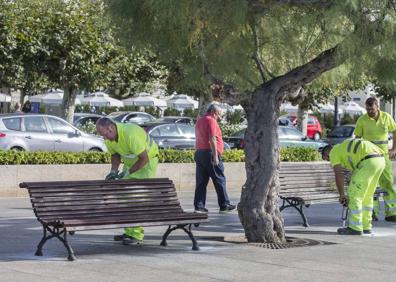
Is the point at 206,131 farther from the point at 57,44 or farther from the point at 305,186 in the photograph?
the point at 57,44

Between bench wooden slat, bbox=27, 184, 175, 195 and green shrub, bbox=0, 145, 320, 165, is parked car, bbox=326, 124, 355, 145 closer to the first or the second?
green shrub, bbox=0, 145, 320, 165

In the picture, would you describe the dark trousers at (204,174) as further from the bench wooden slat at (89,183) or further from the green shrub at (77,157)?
the green shrub at (77,157)

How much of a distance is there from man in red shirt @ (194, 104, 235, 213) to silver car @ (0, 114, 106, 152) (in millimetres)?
8378

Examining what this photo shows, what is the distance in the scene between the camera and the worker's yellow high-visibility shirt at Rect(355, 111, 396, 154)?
13500mm

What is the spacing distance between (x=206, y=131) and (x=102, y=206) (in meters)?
4.43

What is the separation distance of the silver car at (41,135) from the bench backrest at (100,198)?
38.1 feet

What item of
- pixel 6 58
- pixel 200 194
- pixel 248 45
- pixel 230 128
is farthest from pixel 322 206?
pixel 230 128

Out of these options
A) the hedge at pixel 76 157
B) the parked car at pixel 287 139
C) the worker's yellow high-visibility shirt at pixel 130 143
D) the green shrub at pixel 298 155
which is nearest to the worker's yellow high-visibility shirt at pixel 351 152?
the worker's yellow high-visibility shirt at pixel 130 143

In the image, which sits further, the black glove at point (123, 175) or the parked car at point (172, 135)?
the parked car at point (172, 135)

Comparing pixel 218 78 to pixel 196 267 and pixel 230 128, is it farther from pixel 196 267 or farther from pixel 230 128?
pixel 230 128

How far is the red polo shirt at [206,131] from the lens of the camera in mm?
14164

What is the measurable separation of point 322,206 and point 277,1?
6.67 metres

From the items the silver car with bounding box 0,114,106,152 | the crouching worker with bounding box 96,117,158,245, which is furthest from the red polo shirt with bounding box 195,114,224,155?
the silver car with bounding box 0,114,106,152

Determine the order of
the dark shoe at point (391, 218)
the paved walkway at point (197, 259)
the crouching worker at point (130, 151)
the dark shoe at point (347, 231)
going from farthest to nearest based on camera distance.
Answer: the dark shoe at point (391, 218) < the dark shoe at point (347, 231) < the crouching worker at point (130, 151) < the paved walkway at point (197, 259)
